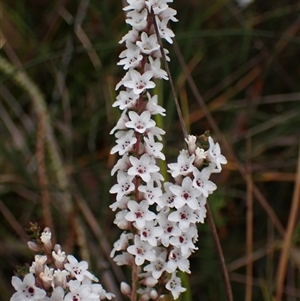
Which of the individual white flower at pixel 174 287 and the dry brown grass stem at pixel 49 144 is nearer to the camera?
the individual white flower at pixel 174 287

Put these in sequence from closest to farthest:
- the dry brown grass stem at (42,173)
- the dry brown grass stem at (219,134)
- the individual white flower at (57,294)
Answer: the individual white flower at (57,294) < the dry brown grass stem at (219,134) < the dry brown grass stem at (42,173)

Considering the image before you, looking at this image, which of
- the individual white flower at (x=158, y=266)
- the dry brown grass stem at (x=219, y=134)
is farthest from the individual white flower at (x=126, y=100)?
the dry brown grass stem at (x=219, y=134)

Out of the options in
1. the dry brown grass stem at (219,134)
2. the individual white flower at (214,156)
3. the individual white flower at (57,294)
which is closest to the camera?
the individual white flower at (57,294)

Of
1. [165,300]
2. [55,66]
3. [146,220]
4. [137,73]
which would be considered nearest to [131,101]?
[137,73]

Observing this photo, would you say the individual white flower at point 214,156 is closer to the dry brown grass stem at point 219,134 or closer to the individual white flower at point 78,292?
the individual white flower at point 78,292

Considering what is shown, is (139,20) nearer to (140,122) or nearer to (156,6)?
(156,6)

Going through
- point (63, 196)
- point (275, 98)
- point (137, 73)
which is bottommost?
point (137, 73)

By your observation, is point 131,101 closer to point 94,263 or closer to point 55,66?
point 94,263

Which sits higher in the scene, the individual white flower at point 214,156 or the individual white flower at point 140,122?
the individual white flower at point 140,122

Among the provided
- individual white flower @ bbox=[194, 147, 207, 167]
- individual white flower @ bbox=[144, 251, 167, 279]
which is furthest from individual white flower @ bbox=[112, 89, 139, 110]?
individual white flower @ bbox=[144, 251, 167, 279]
